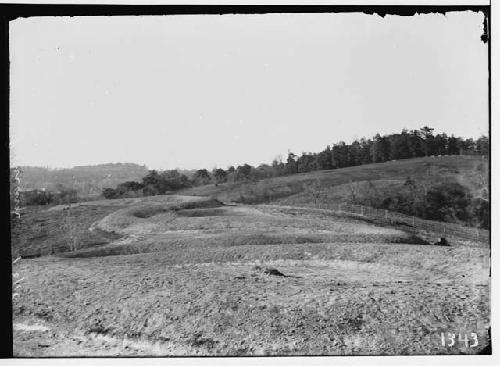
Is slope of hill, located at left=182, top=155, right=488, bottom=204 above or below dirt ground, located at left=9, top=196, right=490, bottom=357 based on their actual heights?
above

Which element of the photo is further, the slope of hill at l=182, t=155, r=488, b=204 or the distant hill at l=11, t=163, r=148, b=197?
the slope of hill at l=182, t=155, r=488, b=204

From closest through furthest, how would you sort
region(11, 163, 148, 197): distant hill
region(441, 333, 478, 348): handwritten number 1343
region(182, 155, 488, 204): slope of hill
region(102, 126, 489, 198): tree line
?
1. region(441, 333, 478, 348): handwritten number 1343
2. region(11, 163, 148, 197): distant hill
3. region(182, 155, 488, 204): slope of hill
4. region(102, 126, 489, 198): tree line

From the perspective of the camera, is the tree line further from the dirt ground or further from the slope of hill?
the dirt ground

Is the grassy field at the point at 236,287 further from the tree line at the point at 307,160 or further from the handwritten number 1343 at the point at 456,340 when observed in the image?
the tree line at the point at 307,160

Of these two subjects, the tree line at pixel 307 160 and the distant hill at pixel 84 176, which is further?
the tree line at pixel 307 160

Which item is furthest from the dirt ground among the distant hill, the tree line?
the tree line

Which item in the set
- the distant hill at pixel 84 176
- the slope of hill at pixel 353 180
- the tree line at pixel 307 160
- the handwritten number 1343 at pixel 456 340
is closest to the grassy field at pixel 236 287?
the handwritten number 1343 at pixel 456 340

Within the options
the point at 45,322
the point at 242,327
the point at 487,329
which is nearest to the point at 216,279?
the point at 242,327
